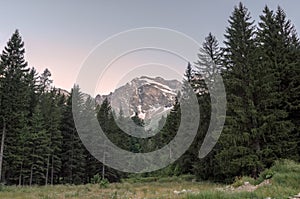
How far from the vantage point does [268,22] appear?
21.4 meters

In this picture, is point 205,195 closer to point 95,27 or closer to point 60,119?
point 95,27

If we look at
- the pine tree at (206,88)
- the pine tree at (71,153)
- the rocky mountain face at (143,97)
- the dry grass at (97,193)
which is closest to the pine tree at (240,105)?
the dry grass at (97,193)

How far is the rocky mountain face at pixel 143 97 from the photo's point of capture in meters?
18.6

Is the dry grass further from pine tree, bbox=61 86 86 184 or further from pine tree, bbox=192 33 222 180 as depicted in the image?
pine tree, bbox=61 86 86 184

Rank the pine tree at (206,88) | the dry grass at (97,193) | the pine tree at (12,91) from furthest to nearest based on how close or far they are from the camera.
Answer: the pine tree at (12,91) → the pine tree at (206,88) → the dry grass at (97,193)

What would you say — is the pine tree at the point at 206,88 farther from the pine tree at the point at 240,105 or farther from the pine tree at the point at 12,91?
the pine tree at the point at 12,91

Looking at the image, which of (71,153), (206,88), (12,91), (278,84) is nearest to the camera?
(278,84)

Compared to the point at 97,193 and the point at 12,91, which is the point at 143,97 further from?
the point at 12,91

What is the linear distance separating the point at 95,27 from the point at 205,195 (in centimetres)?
1642

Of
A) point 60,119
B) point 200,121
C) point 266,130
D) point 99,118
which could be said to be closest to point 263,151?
point 266,130

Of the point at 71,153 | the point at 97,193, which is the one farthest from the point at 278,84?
Answer: the point at 71,153

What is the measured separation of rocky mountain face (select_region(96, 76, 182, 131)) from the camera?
1859 centimetres

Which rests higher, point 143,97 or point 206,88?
point 206,88

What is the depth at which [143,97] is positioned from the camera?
20.7m
